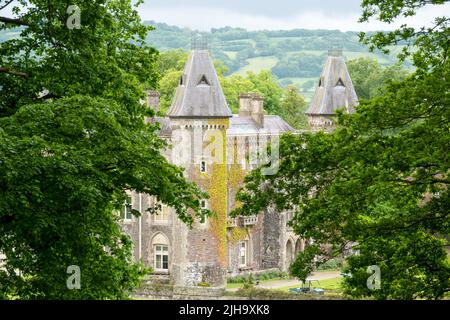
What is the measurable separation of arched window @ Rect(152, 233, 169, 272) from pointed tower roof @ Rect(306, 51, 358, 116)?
11.8 metres

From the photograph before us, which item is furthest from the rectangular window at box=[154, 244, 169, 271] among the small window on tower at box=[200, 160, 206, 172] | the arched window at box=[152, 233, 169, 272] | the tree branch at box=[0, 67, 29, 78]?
the tree branch at box=[0, 67, 29, 78]

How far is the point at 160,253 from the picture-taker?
58.4 meters

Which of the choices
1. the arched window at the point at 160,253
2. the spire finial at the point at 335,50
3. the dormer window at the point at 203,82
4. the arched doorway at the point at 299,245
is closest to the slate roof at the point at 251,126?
the dormer window at the point at 203,82

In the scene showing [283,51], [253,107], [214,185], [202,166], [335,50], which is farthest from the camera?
[283,51]

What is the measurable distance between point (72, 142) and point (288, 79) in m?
133

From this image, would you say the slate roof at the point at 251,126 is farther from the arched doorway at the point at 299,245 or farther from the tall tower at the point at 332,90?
the arched doorway at the point at 299,245

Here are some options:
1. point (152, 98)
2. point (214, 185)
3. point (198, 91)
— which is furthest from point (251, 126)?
point (198, 91)

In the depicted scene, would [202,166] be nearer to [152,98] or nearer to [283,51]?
[152,98]

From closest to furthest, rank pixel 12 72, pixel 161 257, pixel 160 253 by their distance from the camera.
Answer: pixel 12 72 → pixel 161 257 → pixel 160 253

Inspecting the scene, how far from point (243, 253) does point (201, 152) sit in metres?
6.90

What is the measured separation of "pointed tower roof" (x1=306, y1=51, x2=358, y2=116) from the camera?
64.4m

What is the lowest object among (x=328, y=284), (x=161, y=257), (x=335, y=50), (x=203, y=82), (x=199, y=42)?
(x=328, y=284)
